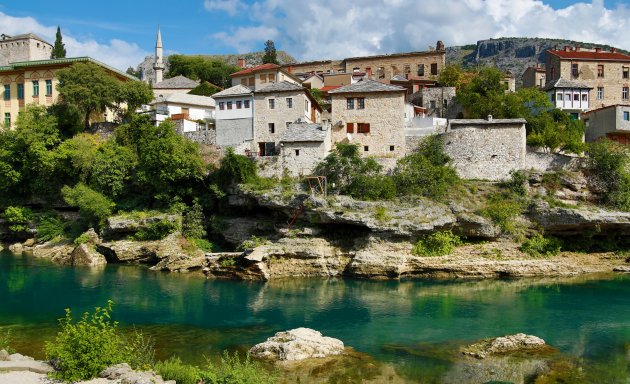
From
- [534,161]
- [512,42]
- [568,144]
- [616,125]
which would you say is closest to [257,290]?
[534,161]

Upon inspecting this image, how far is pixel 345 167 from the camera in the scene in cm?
3681

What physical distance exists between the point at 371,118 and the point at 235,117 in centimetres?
1127

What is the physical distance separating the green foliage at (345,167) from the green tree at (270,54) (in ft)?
151

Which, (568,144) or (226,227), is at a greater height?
(568,144)

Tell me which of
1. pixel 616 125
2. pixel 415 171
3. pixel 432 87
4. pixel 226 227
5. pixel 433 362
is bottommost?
pixel 433 362

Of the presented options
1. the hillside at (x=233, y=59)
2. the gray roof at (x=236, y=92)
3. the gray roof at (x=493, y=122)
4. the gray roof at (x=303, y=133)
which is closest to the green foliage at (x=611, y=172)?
the gray roof at (x=493, y=122)

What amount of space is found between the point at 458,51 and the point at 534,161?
146m

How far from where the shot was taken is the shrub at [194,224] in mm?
38062

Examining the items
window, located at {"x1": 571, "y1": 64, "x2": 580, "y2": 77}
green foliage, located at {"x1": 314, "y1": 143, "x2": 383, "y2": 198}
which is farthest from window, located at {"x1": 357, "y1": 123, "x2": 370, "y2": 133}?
window, located at {"x1": 571, "y1": 64, "x2": 580, "y2": 77}

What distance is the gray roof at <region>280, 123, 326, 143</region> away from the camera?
3831cm

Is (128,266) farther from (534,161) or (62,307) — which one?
(534,161)

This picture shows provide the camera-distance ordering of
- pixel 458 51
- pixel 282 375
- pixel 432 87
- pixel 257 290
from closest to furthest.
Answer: pixel 282 375 → pixel 257 290 → pixel 432 87 → pixel 458 51

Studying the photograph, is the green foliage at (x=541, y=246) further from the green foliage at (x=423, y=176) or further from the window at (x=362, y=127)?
the window at (x=362, y=127)

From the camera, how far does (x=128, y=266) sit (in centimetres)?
3675
